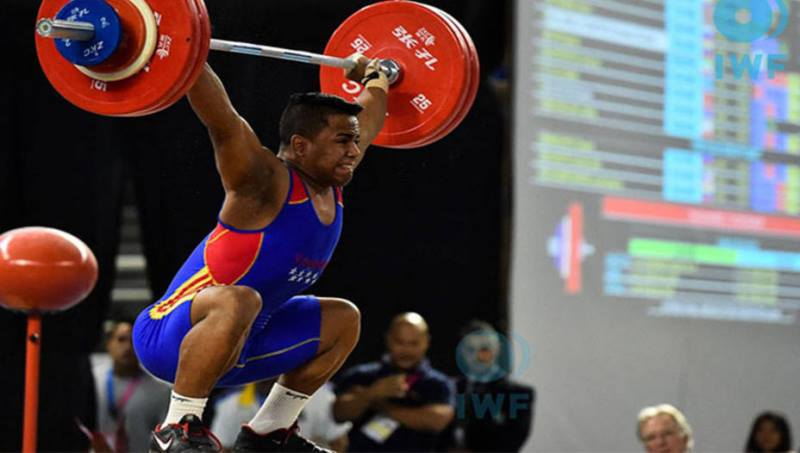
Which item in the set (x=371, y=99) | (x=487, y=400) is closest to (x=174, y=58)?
(x=371, y=99)

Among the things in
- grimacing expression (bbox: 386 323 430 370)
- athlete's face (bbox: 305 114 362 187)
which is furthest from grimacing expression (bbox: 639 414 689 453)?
athlete's face (bbox: 305 114 362 187)

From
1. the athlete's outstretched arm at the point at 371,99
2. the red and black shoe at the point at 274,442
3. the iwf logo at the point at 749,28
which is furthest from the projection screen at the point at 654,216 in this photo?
the red and black shoe at the point at 274,442

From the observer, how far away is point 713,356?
7.26 m

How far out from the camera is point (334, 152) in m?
3.54

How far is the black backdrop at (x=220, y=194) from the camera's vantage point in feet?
15.4

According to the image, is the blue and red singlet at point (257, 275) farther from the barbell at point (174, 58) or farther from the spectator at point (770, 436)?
the spectator at point (770, 436)

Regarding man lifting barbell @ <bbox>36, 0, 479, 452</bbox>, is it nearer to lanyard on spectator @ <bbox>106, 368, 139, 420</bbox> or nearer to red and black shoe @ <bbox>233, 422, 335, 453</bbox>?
red and black shoe @ <bbox>233, 422, 335, 453</bbox>

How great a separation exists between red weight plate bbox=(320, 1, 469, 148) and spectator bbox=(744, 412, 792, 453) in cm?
323

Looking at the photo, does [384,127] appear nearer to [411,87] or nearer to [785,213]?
[411,87]

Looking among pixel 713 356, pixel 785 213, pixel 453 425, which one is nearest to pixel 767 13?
pixel 785 213

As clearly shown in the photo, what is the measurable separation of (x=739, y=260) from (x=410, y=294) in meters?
2.04

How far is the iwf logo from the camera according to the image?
23.8 ft

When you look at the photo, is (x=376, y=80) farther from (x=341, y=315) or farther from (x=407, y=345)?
(x=407, y=345)

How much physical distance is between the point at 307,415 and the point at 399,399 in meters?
0.39
